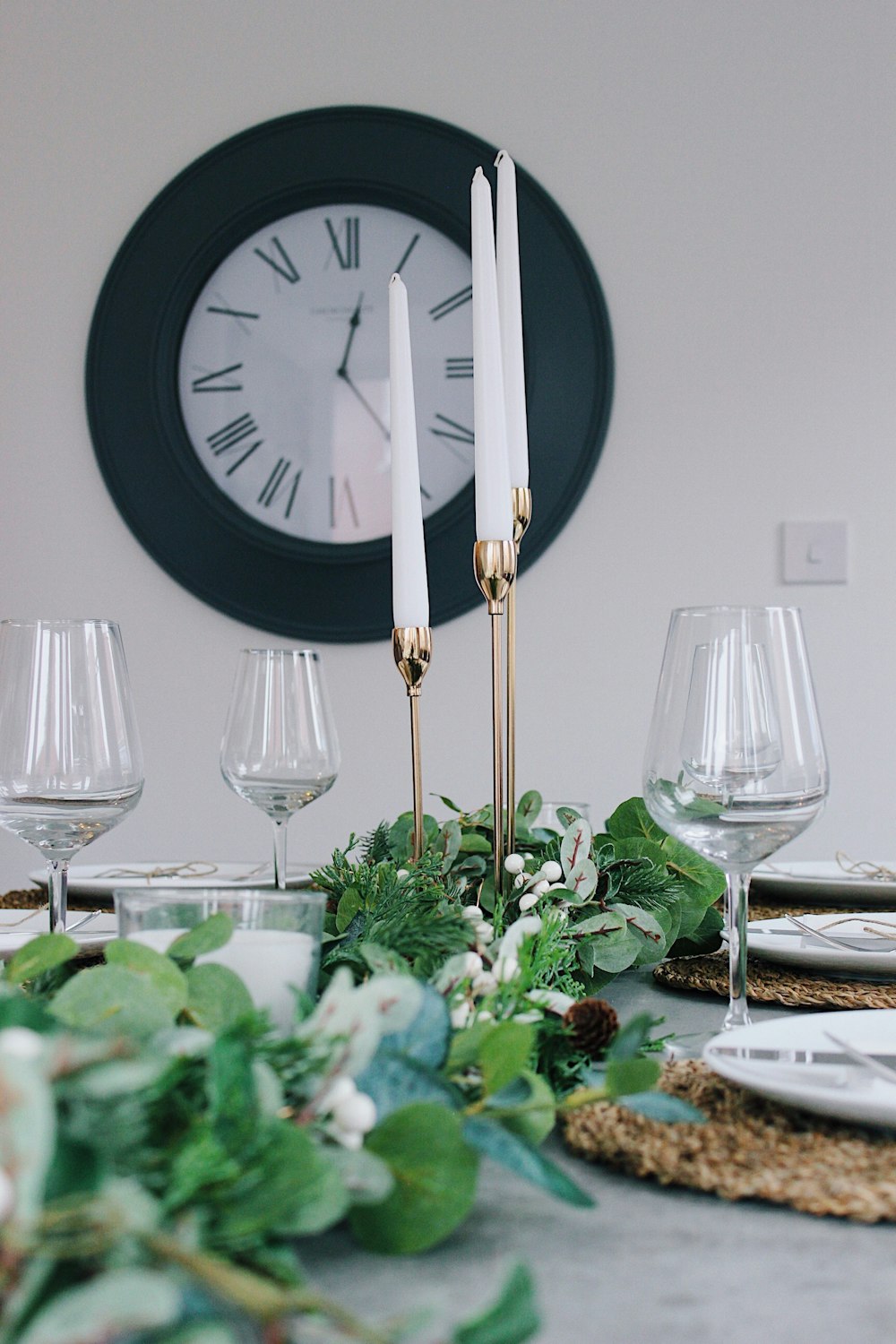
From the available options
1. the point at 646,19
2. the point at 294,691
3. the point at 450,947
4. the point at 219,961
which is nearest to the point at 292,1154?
the point at 219,961

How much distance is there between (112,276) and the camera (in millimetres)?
2283

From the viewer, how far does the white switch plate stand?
2107 mm

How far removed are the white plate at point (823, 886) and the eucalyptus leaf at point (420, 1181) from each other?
828 mm

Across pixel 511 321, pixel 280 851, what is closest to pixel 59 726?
pixel 280 851

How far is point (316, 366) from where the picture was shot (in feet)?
7.36

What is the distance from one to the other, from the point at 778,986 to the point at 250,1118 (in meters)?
0.51

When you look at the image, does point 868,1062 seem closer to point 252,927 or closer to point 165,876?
point 252,927

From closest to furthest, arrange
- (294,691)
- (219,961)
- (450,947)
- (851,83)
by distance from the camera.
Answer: (219,961) < (450,947) < (294,691) < (851,83)

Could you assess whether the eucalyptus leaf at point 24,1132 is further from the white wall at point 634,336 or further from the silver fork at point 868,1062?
the white wall at point 634,336

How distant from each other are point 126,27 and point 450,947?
226cm

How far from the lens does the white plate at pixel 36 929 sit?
0.77 m

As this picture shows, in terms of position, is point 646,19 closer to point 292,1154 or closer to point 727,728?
point 727,728

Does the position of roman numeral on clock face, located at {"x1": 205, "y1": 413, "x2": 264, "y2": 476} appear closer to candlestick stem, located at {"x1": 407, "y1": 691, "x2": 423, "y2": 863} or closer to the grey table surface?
candlestick stem, located at {"x1": 407, "y1": 691, "x2": 423, "y2": 863}

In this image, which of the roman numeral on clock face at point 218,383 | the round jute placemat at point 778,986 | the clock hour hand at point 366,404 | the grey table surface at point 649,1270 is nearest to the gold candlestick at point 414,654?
the round jute placemat at point 778,986
